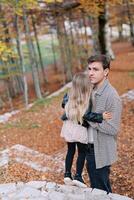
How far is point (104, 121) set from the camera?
4965mm

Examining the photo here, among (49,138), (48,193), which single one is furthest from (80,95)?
(49,138)

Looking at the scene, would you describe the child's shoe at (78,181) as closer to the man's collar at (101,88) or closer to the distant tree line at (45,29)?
the man's collar at (101,88)

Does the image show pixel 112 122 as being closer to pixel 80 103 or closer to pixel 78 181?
pixel 80 103

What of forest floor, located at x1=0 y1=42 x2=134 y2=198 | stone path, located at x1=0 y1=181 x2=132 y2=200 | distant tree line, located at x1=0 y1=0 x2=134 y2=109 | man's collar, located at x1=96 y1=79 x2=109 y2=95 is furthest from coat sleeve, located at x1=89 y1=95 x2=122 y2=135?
distant tree line, located at x1=0 y1=0 x2=134 y2=109

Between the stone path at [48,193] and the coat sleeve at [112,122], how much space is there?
1041mm

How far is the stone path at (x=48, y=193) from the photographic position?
18.3 ft

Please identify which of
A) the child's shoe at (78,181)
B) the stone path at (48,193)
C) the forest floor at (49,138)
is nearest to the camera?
the stone path at (48,193)

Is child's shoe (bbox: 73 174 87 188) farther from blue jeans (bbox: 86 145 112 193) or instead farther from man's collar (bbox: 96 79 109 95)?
man's collar (bbox: 96 79 109 95)

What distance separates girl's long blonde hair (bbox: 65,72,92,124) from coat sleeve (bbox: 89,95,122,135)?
30 cm

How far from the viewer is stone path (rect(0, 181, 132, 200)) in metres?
5.59

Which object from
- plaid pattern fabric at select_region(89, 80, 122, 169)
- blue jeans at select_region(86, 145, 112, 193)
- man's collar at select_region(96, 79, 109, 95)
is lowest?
blue jeans at select_region(86, 145, 112, 193)

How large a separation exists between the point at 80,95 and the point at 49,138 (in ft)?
20.6

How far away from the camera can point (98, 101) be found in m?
5.05

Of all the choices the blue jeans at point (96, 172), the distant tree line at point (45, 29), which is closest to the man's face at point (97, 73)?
the blue jeans at point (96, 172)
